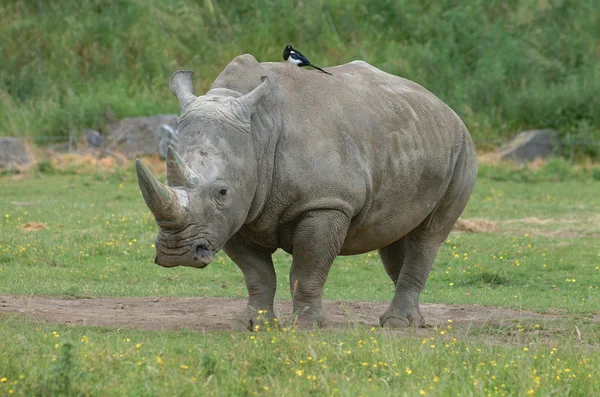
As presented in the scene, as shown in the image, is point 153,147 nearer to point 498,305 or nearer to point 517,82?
point 517,82

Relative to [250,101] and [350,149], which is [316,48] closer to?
[350,149]

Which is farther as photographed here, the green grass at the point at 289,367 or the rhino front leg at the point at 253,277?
the rhino front leg at the point at 253,277

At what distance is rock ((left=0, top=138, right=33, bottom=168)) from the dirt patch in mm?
15180

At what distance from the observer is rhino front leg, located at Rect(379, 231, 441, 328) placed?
10.3m

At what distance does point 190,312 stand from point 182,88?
98.1 inches

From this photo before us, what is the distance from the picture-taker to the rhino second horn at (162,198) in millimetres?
7594

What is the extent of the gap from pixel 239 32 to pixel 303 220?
2477 centimetres

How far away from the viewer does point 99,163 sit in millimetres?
25906

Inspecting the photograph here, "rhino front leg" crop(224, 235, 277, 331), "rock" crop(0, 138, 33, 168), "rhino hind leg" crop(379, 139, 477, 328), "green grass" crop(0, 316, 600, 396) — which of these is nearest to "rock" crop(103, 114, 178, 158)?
"rock" crop(0, 138, 33, 168)

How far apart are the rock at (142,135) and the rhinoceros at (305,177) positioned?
15.9 metres

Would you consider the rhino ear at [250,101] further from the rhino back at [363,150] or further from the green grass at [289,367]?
the green grass at [289,367]

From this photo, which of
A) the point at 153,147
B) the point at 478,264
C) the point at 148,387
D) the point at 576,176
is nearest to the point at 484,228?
the point at 478,264

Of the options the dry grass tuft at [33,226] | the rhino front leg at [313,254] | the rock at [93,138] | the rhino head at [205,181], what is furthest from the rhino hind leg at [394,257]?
the rock at [93,138]

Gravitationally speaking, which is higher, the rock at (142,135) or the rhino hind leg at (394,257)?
the rhino hind leg at (394,257)
